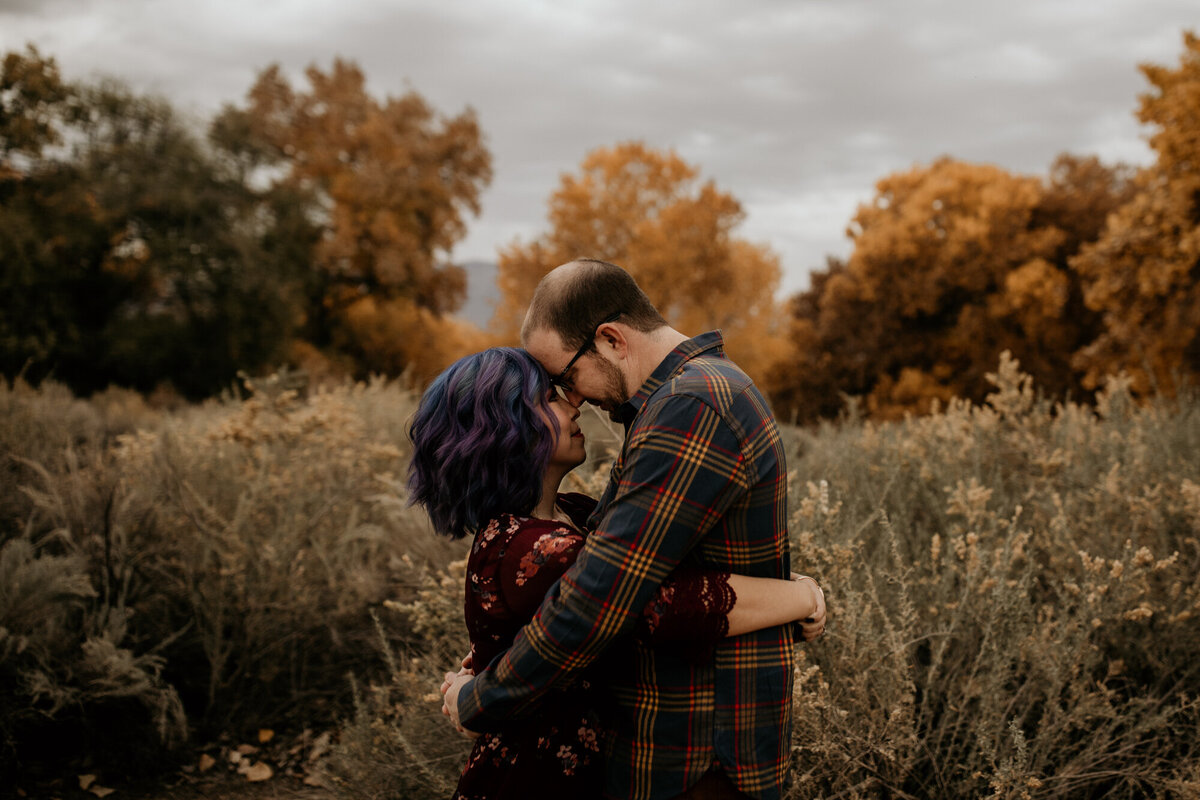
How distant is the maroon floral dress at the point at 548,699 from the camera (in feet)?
5.70

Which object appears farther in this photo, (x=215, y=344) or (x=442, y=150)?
(x=442, y=150)

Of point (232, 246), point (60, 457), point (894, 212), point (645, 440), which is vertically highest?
point (894, 212)

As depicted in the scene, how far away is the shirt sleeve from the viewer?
152 cm

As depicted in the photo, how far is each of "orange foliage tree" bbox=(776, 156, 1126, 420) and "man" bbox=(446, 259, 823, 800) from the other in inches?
810

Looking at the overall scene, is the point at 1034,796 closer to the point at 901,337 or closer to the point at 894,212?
the point at 901,337

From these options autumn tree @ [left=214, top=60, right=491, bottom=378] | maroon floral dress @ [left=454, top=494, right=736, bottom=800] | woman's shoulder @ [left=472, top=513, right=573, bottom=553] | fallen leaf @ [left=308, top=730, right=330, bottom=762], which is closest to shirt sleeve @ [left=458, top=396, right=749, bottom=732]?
maroon floral dress @ [left=454, top=494, right=736, bottom=800]

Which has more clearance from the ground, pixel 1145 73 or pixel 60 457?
pixel 1145 73

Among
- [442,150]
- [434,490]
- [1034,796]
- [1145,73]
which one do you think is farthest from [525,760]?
[442,150]

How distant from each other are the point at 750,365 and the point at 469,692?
26.2 m

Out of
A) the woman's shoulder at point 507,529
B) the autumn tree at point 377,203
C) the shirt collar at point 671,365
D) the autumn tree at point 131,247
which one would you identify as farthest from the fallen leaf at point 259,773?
the autumn tree at point 377,203

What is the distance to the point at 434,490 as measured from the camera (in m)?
1.94

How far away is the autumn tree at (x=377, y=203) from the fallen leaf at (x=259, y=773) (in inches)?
928

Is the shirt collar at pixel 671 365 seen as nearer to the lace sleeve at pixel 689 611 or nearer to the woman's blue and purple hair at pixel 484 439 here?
the woman's blue and purple hair at pixel 484 439

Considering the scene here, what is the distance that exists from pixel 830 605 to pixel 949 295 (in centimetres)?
2266
